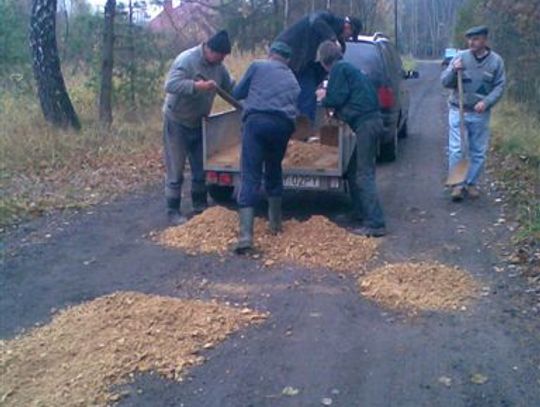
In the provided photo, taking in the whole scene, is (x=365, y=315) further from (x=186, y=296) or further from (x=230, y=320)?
(x=186, y=296)

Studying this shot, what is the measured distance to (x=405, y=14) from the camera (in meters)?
95.9

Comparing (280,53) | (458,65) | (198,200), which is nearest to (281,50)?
(280,53)

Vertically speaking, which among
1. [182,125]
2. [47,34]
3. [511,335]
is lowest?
[511,335]

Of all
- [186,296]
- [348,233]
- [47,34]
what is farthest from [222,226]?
[47,34]

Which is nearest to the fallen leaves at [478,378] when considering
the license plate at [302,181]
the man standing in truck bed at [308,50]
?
the license plate at [302,181]

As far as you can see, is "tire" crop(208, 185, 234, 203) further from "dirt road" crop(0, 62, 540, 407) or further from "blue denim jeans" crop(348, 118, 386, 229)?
"blue denim jeans" crop(348, 118, 386, 229)

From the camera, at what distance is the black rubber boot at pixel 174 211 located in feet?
30.4

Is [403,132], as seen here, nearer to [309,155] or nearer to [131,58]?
[131,58]

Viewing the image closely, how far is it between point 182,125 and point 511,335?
466 centimetres

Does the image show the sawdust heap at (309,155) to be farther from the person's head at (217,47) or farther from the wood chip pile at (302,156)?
the person's head at (217,47)

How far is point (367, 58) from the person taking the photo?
41.2 ft

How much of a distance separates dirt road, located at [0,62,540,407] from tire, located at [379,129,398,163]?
3.40 m

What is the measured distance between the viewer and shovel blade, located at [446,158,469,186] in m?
10.3

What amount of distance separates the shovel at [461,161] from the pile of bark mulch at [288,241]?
234 cm
